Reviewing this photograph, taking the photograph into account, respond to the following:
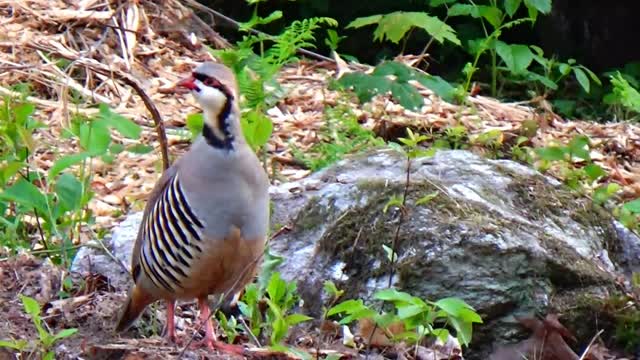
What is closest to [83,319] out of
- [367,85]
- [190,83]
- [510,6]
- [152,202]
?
[152,202]

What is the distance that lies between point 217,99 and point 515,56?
300cm

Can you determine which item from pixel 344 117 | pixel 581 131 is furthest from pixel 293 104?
pixel 581 131

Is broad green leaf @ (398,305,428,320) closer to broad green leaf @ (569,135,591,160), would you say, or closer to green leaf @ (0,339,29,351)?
green leaf @ (0,339,29,351)

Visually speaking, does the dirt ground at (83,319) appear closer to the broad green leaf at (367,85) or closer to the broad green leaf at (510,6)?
the broad green leaf at (367,85)

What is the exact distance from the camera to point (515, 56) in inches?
257

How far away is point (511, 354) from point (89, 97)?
114 inches

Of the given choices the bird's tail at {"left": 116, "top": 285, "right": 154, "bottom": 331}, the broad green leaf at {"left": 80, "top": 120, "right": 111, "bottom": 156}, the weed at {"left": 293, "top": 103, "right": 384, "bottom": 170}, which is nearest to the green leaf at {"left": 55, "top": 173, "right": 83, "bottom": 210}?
the broad green leaf at {"left": 80, "top": 120, "right": 111, "bottom": 156}

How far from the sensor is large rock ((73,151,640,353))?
4590 mm

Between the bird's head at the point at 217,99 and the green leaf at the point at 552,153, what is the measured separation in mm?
2315

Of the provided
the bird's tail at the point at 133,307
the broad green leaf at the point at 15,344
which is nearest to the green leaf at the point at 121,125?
the bird's tail at the point at 133,307

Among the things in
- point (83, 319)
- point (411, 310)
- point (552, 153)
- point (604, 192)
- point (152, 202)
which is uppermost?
point (152, 202)

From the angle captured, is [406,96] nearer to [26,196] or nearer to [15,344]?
[26,196]

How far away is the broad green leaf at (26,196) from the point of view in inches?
172

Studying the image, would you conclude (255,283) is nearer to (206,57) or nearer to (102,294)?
(102,294)
